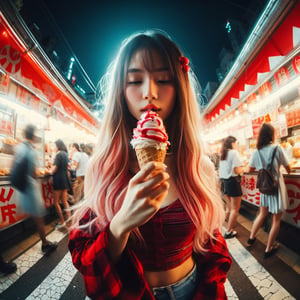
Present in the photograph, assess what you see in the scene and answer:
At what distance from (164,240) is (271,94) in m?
5.52

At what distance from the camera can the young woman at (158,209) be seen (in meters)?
0.82

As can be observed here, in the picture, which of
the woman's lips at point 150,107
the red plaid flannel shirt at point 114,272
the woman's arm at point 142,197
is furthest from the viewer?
the woman's lips at point 150,107

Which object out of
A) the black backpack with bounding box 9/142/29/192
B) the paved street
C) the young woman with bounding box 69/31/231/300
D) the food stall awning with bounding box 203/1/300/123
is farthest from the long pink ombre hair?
the food stall awning with bounding box 203/1/300/123

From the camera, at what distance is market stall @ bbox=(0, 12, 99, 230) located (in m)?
3.48

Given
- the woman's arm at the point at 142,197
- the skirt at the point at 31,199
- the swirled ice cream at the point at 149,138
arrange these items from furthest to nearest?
the skirt at the point at 31,199, the swirled ice cream at the point at 149,138, the woman's arm at the point at 142,197

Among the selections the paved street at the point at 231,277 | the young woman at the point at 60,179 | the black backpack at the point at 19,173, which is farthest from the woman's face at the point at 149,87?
the young woman at the point at 60,179

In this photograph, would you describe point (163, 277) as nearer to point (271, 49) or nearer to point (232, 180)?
point (232, 180)

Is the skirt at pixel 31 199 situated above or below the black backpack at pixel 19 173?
below

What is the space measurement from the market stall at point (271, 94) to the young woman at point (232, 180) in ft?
3.10

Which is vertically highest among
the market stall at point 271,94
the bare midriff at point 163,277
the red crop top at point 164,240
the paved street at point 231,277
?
the market stall at point 271,94

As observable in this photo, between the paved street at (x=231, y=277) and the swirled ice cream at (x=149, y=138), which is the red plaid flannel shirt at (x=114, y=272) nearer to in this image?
the swirled ice cream at (x=149, y=138)

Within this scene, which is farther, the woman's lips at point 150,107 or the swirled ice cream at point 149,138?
the woman's lips at point 150,107

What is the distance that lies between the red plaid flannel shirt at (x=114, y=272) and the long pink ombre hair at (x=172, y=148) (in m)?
0.14

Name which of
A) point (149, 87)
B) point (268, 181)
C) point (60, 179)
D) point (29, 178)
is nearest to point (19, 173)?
point (29, 178)
